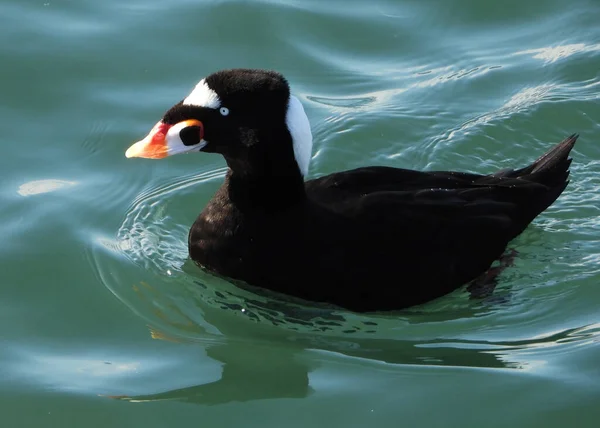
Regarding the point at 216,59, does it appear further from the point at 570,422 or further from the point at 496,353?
the point at 570,422

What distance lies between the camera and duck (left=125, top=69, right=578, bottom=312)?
19.3 ft

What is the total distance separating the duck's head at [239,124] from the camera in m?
5.84

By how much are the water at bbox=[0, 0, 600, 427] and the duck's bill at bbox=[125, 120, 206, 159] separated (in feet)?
2.73

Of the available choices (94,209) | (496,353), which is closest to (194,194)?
(94,209)

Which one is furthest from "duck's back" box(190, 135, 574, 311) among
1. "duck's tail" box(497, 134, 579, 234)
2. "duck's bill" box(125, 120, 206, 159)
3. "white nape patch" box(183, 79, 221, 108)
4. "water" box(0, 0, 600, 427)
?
"white nape patch" box(183, 79, 221, 108)

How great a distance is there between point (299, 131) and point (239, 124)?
33cm

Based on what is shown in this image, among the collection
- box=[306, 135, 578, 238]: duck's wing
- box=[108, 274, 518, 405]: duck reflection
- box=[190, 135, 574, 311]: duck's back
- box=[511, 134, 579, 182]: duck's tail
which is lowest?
box=[108, 274, 518, 405]: duck reflection

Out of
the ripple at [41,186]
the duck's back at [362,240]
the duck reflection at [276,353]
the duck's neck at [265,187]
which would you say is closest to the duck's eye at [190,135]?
the duck's neck at [265,187]

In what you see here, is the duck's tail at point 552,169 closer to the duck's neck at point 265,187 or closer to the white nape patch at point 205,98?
the duck's neck at point 265,187

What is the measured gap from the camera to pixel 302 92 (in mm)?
8516

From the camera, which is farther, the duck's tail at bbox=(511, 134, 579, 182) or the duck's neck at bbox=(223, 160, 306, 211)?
the duck's tail at bbox=(511, 134, 579, 182)

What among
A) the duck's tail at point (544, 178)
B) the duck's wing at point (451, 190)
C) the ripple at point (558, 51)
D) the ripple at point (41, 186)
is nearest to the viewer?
the duck's wing at point (451, 190)

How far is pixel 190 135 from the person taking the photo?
5898mm

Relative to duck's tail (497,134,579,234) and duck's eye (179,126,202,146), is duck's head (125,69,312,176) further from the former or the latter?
duck's tail (497,134,579,234)
